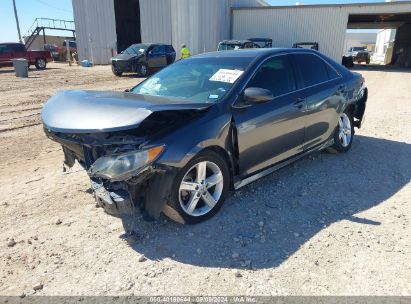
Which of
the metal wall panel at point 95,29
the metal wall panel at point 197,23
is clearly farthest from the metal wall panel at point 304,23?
the metal wall panel at point 95,29

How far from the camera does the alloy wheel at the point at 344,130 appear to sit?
5.41 metres

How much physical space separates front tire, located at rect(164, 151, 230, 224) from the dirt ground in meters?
0.14

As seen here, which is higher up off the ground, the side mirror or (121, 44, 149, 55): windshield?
the side mirror

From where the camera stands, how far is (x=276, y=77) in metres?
4.17

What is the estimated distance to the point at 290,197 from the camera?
404cm

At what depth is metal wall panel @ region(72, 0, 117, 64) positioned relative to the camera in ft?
95.1

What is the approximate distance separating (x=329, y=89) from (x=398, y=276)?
9.45 feet

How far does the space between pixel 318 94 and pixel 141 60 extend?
47.9 ft

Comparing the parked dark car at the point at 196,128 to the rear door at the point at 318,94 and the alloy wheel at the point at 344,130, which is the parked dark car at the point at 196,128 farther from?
the alloy wheel at the point at 344,130

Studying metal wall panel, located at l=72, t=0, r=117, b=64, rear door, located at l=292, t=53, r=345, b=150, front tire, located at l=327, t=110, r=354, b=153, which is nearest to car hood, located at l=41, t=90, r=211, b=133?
rear door, located at l=292, t=53, r=345, b=150

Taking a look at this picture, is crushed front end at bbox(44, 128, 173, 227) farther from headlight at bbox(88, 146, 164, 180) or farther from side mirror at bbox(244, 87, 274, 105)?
side mirror at bbox(244, 87, 274, 105)

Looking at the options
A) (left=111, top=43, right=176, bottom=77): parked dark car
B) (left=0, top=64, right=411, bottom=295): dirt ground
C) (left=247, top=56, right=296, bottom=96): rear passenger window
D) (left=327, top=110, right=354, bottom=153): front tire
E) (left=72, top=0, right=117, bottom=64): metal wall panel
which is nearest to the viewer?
(left=0, top=64, right=411, bottom=295): dirt ground

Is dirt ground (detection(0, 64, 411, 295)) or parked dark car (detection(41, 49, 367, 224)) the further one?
parked dark car (detection(41, 49, 367, 224))

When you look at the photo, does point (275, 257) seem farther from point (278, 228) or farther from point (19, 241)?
point (19, 241)
